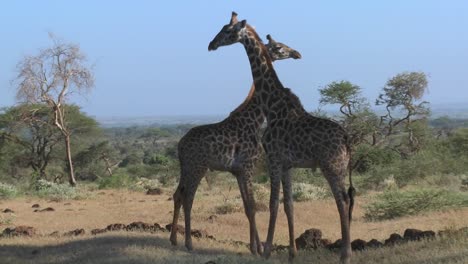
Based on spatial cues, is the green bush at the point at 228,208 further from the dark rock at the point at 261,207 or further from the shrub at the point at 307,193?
the shrub at the point at 307,193

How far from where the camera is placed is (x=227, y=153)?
8961 mm

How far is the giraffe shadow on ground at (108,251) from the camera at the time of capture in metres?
8.19

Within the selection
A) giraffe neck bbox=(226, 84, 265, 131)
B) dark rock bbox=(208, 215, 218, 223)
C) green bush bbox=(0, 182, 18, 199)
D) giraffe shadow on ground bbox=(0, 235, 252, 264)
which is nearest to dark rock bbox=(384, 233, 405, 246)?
giraffe shadow on ground bbox=(0, 235, 252, 264)

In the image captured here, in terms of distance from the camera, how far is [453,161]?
74.7ft

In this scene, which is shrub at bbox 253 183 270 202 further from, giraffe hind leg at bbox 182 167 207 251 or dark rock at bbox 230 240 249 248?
giraffe hind leg at bbox 182 167 207 251

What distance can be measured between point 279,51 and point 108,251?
395 cm

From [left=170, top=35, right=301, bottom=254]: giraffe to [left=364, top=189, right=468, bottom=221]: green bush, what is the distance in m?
5.02

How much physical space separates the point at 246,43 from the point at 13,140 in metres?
27.1

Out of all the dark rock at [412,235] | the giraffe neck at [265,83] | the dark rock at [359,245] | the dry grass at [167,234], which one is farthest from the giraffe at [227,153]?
the dark rock at [412,235]

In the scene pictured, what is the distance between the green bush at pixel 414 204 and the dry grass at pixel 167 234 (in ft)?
1.38

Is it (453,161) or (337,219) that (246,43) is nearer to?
(337,219)

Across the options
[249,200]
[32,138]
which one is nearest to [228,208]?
[249,200]

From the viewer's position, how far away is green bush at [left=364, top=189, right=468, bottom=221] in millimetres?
13305

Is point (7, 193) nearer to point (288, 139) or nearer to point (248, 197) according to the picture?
point (248, 197)
